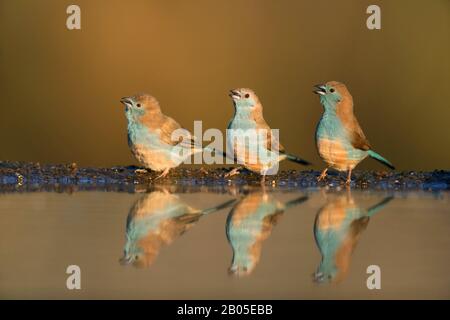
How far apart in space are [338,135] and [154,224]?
3331 millimetres

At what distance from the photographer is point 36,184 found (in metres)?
6.52

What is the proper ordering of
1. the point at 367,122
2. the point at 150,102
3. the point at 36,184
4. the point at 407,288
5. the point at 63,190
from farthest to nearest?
the point at 367,122, the point at 150,102, the point at 36,184, the point at 63,190, the point at 407,288

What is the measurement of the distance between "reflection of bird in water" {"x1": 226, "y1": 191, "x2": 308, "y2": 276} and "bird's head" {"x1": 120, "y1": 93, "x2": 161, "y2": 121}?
7.29 feet

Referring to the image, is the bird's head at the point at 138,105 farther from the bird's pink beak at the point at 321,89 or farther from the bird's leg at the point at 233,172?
the bird's pink beak at the point at 321,89

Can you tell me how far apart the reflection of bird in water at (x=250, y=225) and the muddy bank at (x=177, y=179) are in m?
0.99

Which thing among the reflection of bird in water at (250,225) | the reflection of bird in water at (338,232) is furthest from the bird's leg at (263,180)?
the reflection of bird in water at (338,232)

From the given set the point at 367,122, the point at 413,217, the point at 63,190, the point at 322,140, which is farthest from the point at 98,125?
the point at 413,217

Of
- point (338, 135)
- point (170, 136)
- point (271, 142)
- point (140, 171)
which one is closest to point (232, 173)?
point (271, 142)

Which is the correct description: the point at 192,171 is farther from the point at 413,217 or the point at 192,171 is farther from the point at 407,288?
the point at 407,288

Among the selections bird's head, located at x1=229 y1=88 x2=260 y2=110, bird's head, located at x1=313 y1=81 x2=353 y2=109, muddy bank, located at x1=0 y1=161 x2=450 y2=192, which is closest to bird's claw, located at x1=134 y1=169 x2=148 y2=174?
muddy bank, located at x1=0 y1=161 x2=450 y2=192

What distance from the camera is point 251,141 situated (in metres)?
7.37

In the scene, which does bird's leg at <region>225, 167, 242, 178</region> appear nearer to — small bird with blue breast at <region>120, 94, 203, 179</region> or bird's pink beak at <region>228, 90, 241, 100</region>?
small bird with blue breast at <region>120, 94, 203, 179</region>

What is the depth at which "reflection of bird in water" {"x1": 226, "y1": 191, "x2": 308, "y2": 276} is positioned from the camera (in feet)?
12.0

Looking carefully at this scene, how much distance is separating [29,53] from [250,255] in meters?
10.9
